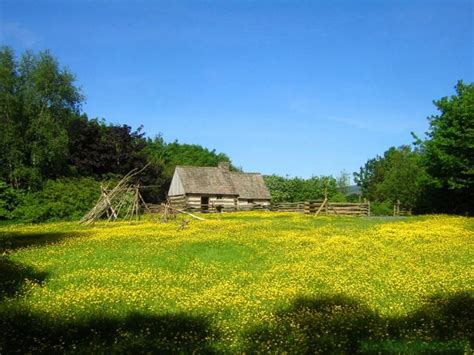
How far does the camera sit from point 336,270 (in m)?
15.0

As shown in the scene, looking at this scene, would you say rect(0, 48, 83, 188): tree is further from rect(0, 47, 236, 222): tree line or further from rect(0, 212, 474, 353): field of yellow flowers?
rect(0, 212, 474, 353): field of yellow flowers

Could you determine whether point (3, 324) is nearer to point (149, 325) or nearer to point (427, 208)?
point (149, 325)

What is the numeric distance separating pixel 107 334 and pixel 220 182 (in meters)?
63.3

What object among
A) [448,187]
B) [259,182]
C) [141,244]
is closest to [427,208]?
[448,187]

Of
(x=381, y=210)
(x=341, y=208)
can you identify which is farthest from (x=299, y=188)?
(x=341, y=208)

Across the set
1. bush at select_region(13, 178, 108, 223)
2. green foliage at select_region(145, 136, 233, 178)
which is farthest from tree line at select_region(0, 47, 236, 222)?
green foliage at select_region(145, 136, 233, 178)

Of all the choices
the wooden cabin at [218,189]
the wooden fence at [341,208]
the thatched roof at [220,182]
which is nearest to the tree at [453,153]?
the wooden fence at [341,208]

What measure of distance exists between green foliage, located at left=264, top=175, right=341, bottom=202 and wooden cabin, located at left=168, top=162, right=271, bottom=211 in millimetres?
7531

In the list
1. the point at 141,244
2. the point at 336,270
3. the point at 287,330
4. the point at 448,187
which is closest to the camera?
the point at 287,330

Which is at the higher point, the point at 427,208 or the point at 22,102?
the point at 22,102

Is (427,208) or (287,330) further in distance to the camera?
(427,208)

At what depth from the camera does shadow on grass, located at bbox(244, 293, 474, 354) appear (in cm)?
792

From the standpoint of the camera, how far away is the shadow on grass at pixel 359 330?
7.92 m

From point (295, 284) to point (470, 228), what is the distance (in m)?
21.4
